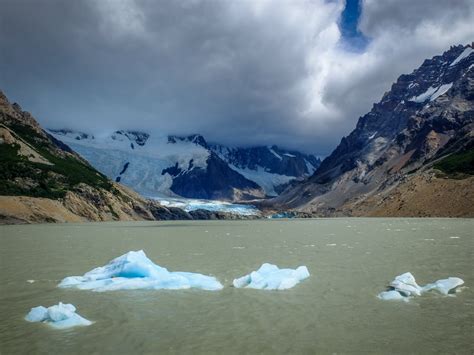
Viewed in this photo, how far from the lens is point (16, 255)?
3694 cm

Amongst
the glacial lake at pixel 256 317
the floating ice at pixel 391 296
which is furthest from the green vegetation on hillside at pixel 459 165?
the floating ice at pixel 391 296

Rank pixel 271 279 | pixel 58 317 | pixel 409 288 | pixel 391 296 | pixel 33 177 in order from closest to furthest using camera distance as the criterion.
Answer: pixel 58 317 → pixel 391 296 → pixel 409 288 → pixel 271 279 → pixel 33 177

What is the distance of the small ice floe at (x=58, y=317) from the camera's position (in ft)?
47.8

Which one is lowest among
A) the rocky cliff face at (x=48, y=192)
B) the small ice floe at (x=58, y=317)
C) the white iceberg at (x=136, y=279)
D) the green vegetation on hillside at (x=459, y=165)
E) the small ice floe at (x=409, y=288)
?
the small ice floe at (x=58, y=317)

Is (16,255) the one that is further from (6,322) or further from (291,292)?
(291,292)

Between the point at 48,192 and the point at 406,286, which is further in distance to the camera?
the point at 48,192

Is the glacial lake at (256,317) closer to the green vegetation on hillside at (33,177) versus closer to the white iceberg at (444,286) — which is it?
the white iceberg at (444,286)

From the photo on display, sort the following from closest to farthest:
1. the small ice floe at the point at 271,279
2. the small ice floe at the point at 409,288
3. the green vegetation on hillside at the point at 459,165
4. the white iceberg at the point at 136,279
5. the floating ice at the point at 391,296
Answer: the floating ice at the point at 391,296
the small ice floe at the point at 409,288
the small ice floe at the point at 271,279
the white iceberg at the point at 136,279
the green vegetation on hillside at the point at 459,165

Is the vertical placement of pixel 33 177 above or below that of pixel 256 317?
above

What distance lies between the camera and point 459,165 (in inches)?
6506

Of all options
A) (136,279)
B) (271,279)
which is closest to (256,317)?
(271,279)

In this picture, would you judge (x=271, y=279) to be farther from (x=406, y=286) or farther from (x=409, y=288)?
(x=409, y=288)

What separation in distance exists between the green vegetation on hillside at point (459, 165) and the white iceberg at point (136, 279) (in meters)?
156

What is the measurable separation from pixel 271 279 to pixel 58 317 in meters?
10.3
